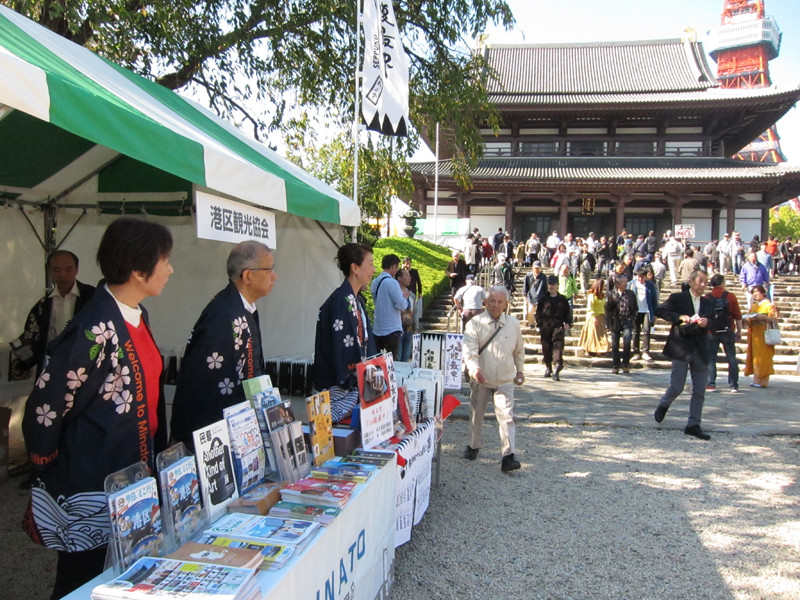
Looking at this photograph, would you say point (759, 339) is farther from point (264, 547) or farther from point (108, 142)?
point (108, 142)

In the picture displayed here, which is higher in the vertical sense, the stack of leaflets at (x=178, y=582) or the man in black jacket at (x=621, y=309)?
the man in black jacket at (x=621, y=309)

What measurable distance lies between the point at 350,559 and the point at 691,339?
4.54 metres

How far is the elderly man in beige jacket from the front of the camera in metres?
4.54

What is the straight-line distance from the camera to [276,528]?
1.83 m

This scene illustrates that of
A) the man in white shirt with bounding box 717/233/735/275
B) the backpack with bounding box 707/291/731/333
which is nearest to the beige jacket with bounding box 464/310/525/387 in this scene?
the backpack with bounding box 707/291/731/333

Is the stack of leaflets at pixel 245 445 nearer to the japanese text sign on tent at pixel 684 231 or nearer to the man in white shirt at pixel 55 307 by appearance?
the man in white shirt at pixel 55 307

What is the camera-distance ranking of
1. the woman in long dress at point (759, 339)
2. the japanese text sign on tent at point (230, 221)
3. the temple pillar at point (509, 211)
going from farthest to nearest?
1. the temple pillar at point (509, 211)
2. the woman in long dress at point (759, 339)
3. the japanese text sign on tent at point (230, 221)

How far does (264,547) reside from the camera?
1.68 m

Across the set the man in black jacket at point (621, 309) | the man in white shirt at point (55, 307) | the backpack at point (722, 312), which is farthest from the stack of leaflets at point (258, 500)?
the man in black jacket at point (621, 309)

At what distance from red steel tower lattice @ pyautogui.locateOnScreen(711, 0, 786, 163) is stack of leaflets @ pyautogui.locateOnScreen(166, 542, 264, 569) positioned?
92.3 meters

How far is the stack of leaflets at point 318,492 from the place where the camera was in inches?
80.6

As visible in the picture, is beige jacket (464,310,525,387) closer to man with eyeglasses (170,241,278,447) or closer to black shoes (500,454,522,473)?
black shoes (500,454,522,473)

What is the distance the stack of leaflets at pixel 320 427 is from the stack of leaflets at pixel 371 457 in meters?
0.10

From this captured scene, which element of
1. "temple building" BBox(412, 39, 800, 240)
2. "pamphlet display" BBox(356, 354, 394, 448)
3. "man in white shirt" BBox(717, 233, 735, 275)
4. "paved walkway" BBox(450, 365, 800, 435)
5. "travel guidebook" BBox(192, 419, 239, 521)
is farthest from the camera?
"temple building" BBox(412, 39, 800, 240)
